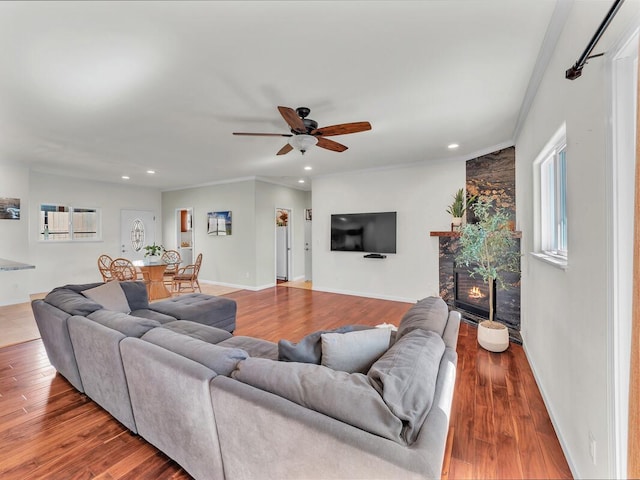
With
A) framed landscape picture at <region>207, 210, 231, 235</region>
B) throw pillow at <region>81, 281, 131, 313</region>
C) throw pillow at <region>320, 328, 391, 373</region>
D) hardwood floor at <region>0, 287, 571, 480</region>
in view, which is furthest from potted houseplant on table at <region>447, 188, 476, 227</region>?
framed landscape picture at <region>207, 210, 231, 235</region>

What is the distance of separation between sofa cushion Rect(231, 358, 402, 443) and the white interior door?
744cm

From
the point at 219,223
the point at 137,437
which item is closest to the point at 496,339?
the point at 137,437

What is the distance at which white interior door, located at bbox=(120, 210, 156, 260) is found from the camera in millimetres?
7344

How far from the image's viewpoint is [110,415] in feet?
7.07

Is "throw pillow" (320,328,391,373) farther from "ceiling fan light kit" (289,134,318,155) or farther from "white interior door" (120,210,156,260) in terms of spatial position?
"white interior door" (120,210,156,260)

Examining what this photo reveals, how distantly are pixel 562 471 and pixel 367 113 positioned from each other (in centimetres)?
315

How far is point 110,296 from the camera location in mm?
2967

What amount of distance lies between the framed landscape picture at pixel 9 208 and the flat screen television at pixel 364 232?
19.0ft

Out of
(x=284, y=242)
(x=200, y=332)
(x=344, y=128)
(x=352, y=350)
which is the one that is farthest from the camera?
(x=284, y=242)

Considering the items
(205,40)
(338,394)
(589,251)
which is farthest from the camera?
(205,40)

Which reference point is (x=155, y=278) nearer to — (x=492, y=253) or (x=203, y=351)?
(x=203, y=351)

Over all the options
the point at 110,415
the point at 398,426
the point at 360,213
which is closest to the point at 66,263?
the point at 110,415

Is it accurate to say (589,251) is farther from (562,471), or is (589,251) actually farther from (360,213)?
(360,213)

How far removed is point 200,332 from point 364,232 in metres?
4.03
